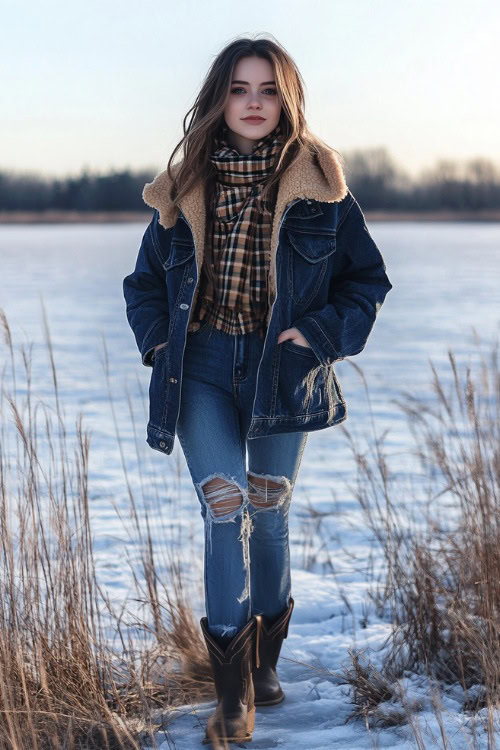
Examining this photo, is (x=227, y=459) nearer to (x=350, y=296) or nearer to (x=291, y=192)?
(x=350, y=296)

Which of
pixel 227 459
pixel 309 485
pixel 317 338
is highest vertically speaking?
pixel 317 338

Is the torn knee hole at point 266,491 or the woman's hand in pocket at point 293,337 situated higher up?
the woman's hand in pocket at point 293,337

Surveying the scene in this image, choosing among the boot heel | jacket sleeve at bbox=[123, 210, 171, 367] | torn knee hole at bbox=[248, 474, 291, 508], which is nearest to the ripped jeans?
torn knee hole at bbox=[248, 474, 291, 508]

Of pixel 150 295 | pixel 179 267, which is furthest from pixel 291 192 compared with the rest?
pixel 150 295

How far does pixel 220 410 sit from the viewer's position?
252cm

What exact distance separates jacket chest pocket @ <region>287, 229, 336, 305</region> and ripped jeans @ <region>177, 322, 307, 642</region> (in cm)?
18

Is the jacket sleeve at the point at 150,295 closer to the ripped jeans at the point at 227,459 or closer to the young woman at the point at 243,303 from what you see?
the young woman at the point at 243,303

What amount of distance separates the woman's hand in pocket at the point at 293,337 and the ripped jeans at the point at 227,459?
0.30ft

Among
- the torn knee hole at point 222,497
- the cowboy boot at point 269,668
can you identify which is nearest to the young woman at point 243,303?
the torn knee hole at point 222,497

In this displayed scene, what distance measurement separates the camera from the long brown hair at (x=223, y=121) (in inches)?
99.2

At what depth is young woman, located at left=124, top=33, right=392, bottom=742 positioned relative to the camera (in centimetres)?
247

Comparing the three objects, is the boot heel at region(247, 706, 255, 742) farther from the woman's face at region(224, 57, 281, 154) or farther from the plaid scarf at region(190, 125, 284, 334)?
the woman's face at region(224, 57, 281, 154)

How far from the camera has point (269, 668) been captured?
2.75 meters

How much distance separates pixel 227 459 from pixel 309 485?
3081 millimetres
